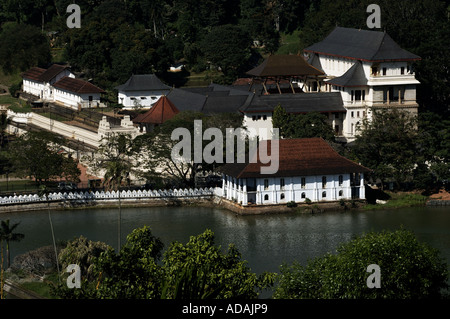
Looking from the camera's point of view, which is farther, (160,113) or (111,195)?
(160,113)

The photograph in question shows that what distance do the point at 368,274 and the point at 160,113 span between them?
130 feet

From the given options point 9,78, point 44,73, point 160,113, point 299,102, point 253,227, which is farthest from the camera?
point 9,78

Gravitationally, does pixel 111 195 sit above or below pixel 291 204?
above

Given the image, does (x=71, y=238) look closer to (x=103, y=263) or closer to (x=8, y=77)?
(x=103, y=263)

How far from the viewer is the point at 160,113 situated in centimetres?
8700

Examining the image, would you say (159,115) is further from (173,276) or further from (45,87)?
(173,276)

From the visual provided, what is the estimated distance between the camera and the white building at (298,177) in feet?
238

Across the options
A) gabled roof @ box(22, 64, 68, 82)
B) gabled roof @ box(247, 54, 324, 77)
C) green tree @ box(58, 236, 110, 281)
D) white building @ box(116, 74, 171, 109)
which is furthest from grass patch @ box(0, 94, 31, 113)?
green tree @ box(58, 236, 110, 281)

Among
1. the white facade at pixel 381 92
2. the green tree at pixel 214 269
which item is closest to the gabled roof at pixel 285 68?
the white facade at pixel 381 92

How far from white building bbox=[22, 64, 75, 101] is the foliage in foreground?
5376 cm

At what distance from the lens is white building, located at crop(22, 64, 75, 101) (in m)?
105

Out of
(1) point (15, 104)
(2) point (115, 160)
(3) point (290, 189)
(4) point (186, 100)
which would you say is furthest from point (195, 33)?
(3) point (290, 189)
